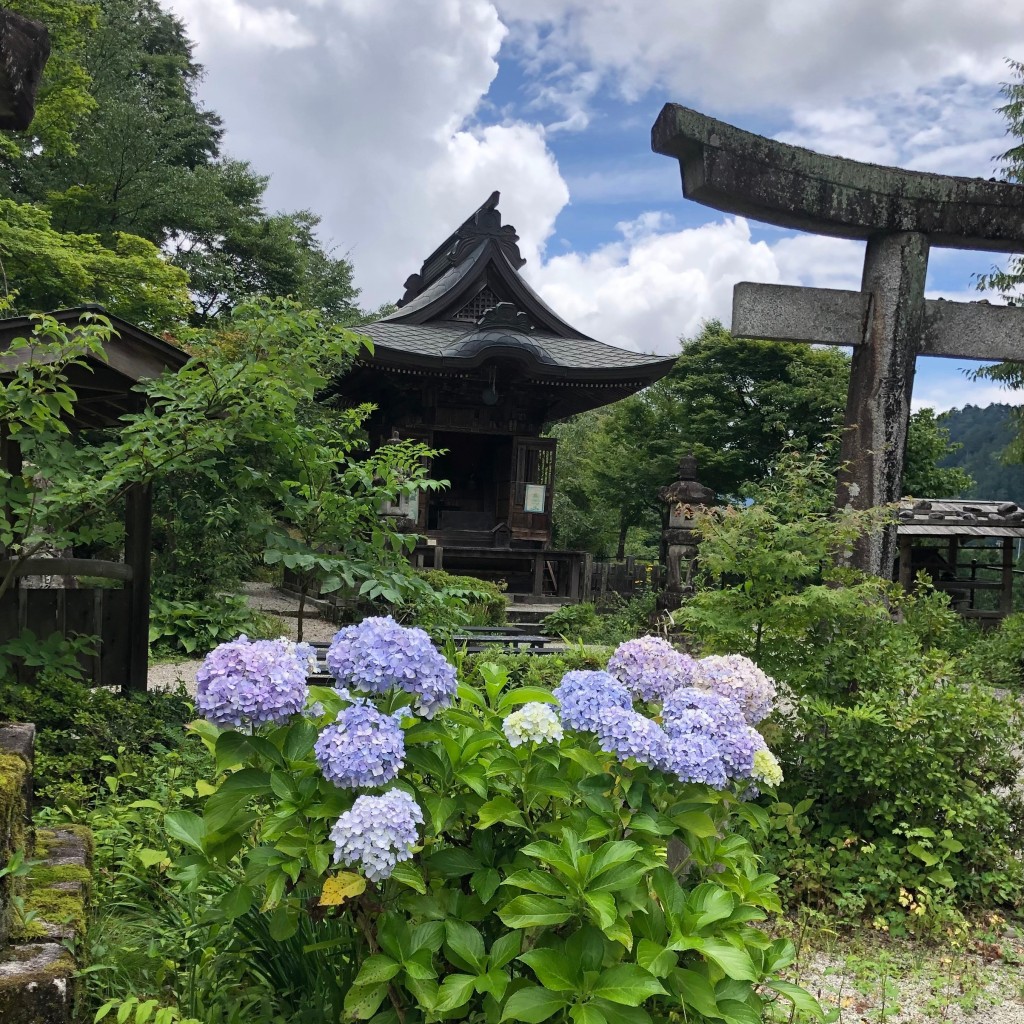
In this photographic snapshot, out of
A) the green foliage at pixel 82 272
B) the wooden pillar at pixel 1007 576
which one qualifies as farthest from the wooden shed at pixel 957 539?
the green foliage at pixel 82 272

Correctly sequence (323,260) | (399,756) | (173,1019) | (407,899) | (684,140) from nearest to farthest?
(399,756)
(407,899)
(173,1019)
(684,140)
(323,260)

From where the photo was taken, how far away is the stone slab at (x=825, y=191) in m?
5.09

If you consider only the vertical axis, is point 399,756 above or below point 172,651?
above

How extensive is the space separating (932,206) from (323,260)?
26.8m

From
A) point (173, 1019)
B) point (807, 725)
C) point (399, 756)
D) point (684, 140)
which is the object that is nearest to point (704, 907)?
point (399, 756)

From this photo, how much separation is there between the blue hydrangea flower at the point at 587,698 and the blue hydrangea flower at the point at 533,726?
4cm

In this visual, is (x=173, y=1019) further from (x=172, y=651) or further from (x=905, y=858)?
(x=172, y=651)

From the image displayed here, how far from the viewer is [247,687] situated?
5.38 feet

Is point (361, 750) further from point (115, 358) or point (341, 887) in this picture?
point (115, 358)

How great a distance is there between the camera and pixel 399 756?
164 centimetres

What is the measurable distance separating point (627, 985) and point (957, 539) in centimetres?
1594

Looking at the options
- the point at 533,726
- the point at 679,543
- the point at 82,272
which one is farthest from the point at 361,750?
the point at 82,272

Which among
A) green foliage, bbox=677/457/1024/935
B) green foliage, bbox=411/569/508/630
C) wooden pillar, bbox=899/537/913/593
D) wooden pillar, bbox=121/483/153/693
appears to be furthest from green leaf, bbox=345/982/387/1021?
wooden pillar, bbox=899/537/913/593

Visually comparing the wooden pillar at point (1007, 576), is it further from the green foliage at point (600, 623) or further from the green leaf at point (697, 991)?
the green leaf at point (697, 991)
